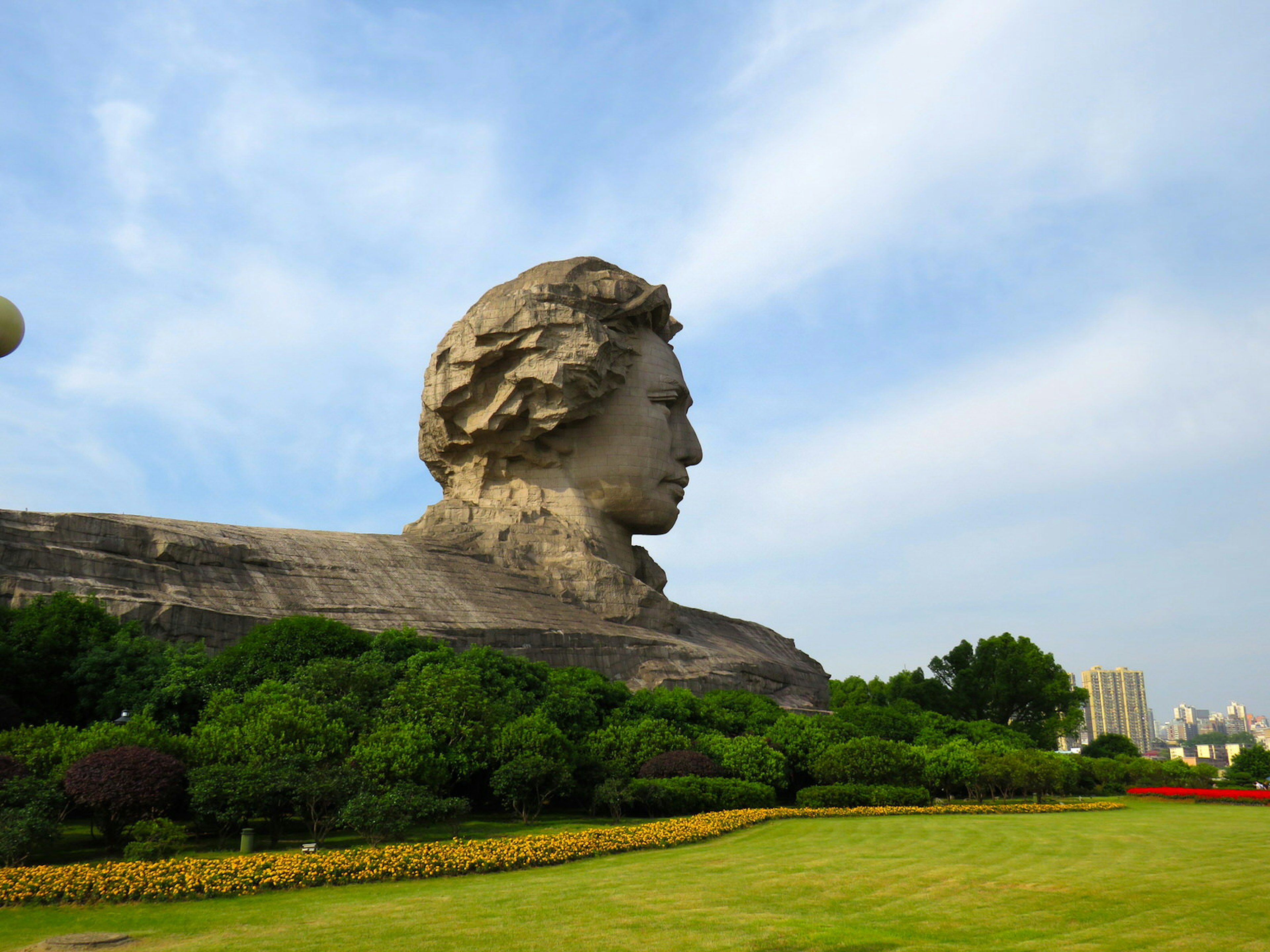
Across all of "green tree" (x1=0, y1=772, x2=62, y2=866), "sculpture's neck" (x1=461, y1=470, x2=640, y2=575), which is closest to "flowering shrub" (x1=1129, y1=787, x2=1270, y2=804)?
"sculpture's neck" (x1=461, y1=470, x2=640, y2=575)

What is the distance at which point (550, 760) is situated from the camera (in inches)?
567

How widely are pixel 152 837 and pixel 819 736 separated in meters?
11.9

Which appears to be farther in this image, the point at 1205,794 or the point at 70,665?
the point at 1205,794

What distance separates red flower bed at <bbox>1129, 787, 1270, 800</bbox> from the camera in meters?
24.0

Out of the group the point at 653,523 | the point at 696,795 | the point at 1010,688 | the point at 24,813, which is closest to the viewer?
the point at 24,813

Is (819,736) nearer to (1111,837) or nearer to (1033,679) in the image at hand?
(1111,837)

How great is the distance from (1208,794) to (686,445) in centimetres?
1559

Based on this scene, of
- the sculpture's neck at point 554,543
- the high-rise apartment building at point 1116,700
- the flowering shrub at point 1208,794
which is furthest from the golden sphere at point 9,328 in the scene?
the high-rise apartment building at point 1116,700

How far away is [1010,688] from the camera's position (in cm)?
4041

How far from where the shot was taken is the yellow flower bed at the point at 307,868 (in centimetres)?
859

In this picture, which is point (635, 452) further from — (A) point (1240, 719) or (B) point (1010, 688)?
(A) point (1240, 719)

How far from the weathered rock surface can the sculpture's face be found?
323 cm

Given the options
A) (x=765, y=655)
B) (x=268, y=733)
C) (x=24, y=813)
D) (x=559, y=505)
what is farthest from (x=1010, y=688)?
(x=24, y=813)

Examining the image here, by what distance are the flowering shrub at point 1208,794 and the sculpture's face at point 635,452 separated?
14015mm
